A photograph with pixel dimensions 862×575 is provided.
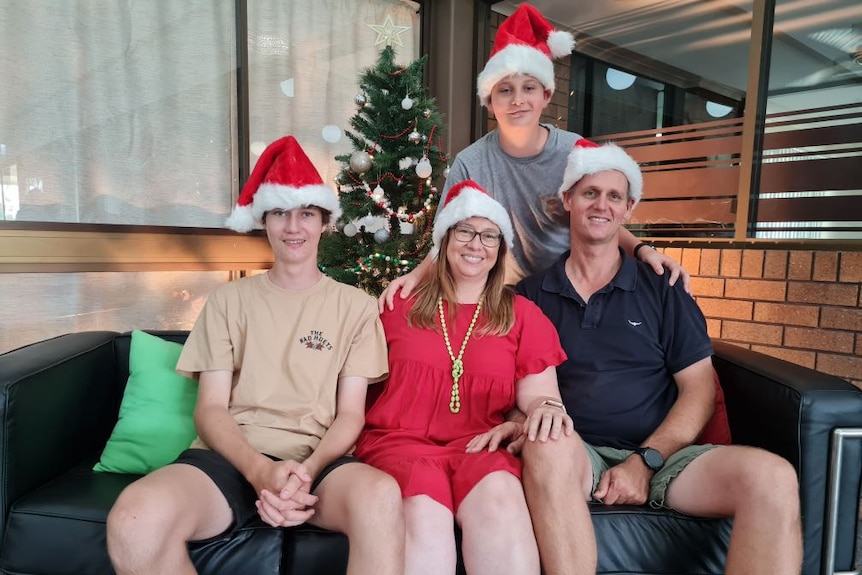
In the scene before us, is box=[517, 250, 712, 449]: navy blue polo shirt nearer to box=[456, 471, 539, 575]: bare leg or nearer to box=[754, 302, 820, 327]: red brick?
box=[456, 471, 539, 575]: bare leg

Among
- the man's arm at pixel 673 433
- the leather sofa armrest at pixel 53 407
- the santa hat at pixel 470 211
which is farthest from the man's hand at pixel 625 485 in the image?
the leather sofa armrest at pixel 53 407

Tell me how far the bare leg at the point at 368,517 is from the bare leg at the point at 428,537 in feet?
0.21

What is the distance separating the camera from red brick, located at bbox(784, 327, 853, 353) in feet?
7.95

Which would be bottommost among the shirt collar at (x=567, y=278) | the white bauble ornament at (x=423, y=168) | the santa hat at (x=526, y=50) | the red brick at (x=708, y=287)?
the red brick at (x=708, y=287)

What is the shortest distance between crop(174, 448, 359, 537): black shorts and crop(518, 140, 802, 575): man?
502 millimetres

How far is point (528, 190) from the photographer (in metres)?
2.07

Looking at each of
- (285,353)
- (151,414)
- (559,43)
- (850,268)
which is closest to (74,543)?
(151,414)

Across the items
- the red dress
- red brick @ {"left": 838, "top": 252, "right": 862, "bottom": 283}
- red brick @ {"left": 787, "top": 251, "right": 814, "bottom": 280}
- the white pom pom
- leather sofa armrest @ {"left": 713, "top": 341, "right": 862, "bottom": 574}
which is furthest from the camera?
red brick @ {"left": 787, "top": 251, "right": 814, "bottom": 280}

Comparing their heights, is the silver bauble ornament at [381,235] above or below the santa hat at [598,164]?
below

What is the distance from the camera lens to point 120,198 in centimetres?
289

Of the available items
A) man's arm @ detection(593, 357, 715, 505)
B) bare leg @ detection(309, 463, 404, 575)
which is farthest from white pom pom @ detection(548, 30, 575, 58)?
bare leg @ detection(309, 463, 404, 575)

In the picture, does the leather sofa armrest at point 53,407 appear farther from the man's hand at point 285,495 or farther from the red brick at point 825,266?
the red brick at point 825,266

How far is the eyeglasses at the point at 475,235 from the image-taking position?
5.26 feet

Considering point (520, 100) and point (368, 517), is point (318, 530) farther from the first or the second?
point (520, 100)
